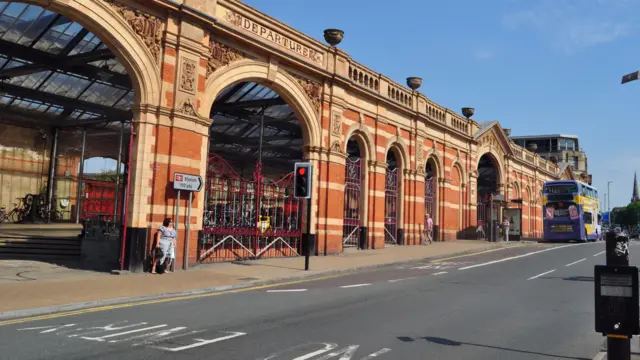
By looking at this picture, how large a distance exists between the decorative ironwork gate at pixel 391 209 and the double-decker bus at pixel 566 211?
1518 cm

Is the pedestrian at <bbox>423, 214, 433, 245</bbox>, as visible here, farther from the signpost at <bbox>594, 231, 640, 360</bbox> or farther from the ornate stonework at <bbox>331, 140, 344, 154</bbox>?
the signpost at <bbox>594, 231, 640, 360</bbox>

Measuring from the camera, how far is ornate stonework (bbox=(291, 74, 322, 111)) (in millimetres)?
21109

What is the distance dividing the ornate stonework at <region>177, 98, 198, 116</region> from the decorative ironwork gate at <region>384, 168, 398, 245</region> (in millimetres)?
13618

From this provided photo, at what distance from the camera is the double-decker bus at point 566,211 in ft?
120

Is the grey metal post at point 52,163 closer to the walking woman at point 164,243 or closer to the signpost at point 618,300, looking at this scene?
the walking woman at point 164,243

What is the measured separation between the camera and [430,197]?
31.9 metres

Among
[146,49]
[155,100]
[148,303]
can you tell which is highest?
[146,49]

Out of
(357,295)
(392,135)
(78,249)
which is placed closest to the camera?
(357,295)

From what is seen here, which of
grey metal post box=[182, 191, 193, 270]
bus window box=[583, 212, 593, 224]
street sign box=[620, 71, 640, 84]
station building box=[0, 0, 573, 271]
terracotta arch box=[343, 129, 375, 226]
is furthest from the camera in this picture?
bus window box=[583, 212, 593, 224]

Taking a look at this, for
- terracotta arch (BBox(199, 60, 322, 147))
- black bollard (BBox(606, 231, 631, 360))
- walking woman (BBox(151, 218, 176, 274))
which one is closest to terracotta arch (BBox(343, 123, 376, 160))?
terracotta arch (BBox(199, 60, 322, 147))

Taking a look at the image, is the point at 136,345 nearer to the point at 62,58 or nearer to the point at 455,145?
the point at 62,58

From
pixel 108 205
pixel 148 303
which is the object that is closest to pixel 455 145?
pixel 108 205

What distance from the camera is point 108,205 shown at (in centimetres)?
1870

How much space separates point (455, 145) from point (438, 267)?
17.0 meters
